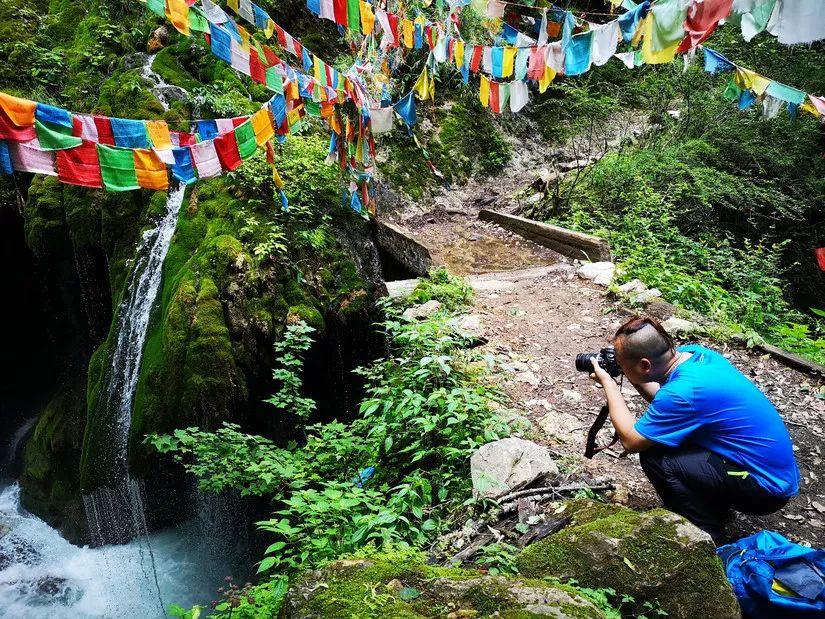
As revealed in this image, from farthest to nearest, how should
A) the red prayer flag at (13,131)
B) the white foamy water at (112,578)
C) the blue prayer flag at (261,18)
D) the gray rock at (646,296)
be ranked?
1. the gray rock at (646,296)
2. the white foamy water at (112,578)
3. the blue prayer flag at (261,18)
4. the red prayer flag at (13,131)

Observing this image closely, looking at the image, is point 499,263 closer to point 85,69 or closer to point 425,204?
point 425,204

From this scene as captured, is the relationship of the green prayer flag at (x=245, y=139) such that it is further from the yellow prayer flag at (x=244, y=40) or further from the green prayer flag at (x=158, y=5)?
the green prayer flag at (x=158, y=5)

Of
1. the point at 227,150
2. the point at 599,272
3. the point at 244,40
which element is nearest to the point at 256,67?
the point at 244,40

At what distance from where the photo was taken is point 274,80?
17.3 feet

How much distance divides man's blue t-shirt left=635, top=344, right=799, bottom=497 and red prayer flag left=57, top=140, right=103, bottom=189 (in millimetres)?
3961

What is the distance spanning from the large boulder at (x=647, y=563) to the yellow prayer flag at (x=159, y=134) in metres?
3.86

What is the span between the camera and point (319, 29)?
1166 centimetres

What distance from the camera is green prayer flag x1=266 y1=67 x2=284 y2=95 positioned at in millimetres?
5164

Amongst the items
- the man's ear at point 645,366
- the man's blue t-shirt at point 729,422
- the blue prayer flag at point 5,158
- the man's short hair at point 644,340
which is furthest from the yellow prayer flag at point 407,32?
the man's blue t-shirt at point 729,422

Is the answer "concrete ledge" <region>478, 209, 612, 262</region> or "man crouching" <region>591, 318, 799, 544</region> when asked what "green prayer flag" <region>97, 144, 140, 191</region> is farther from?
"concrete ledge" <region>478, 209, 612, 262</region>

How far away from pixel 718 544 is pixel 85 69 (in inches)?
422

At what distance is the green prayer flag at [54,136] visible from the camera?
320cm

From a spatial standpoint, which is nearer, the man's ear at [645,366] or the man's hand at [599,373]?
the man's ear at [645,366]

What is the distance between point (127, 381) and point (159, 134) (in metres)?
3.45
